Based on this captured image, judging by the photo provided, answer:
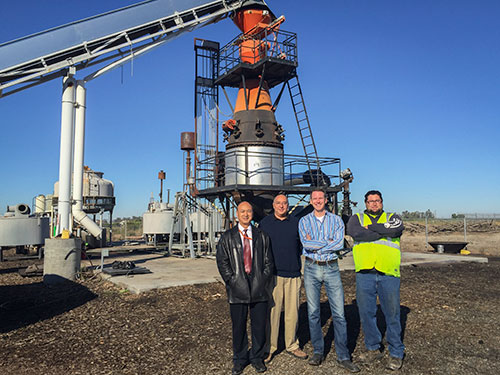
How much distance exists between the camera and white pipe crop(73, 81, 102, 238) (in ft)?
40.3

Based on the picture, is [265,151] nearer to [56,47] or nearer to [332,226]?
[56,47]

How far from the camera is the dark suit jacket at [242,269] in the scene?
471 centimetres

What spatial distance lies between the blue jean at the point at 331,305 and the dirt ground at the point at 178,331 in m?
0.26

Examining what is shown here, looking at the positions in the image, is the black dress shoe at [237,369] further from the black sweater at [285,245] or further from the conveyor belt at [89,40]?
the conveyor belt at [89,40]

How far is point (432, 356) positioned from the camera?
5.18 metres

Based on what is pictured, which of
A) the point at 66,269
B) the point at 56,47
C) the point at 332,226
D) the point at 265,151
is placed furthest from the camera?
the point at 265,151

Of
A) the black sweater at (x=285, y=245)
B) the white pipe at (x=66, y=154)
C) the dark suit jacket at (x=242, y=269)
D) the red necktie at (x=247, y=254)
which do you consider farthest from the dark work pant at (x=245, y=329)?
the white pipe at (x=66, y=154)

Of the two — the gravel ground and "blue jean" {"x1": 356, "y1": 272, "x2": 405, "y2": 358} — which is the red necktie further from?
"blue jean" {"x1": 356, "y1": 272, "x2": 405, "y2": 358}

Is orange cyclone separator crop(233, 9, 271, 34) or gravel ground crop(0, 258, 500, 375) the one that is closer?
gravel ground crop(0, 258, 500, 375)

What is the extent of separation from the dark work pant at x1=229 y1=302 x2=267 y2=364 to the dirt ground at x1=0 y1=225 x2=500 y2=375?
21 cm

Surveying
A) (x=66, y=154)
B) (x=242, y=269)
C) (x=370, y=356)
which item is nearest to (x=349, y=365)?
(x=370, y=356)

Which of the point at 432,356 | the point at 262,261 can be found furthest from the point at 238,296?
the point at 432,356

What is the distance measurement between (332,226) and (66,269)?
8.68 meters

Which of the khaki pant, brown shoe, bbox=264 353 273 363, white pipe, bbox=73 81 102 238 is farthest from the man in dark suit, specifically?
white pipe, bbox=73 81 102 238
